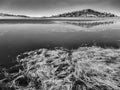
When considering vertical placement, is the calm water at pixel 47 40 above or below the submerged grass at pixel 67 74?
above

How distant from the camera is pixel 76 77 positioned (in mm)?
6336

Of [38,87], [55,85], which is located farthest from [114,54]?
[38,87]

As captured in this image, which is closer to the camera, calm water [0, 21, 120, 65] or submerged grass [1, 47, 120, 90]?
submerged grass [1, 47, 120, 90]

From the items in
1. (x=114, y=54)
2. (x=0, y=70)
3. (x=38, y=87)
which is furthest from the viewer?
(x=114, y=54)

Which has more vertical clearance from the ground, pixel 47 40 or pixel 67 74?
pixel 47 40

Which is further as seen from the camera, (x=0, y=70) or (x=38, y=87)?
(x=0, y=70)

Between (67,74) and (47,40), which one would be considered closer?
(67,74)

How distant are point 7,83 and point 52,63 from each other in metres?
3.30

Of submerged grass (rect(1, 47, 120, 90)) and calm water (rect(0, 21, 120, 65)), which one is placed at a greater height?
calm water (rect(0, 21, 120, 65))

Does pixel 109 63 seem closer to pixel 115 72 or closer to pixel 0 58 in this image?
pixel 115 72

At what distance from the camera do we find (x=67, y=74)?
6684mm

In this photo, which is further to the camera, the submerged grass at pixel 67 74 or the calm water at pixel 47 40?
the calm water at pixel 47 40

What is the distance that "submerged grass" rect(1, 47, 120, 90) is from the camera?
5602 mm

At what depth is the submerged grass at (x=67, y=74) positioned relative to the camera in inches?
221
